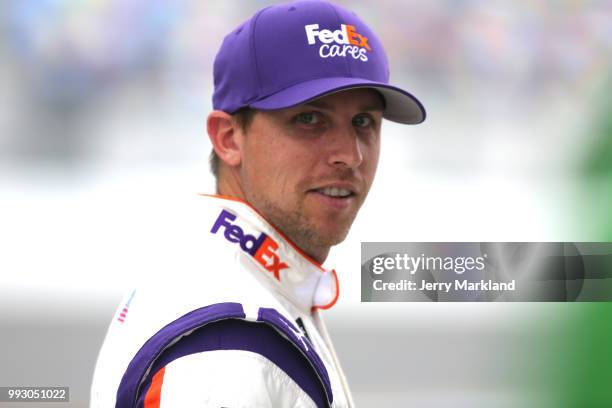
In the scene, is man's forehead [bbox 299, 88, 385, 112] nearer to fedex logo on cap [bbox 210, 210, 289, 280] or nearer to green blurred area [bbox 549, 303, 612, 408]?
fedex logo on cap [bbox 210, 210, 289, 280]

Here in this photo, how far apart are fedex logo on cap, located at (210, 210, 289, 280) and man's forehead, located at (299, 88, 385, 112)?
16cm

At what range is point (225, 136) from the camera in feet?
3.15

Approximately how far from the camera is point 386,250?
8.52ft

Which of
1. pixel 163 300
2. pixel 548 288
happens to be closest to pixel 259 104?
pixel 163 300

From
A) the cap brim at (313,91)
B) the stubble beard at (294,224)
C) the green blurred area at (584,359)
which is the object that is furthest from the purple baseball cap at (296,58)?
the green blurred area at (584,359)

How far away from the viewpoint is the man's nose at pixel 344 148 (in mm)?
913

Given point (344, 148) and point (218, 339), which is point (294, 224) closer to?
point (344, 148)

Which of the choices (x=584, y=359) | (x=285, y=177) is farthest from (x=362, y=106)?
(x=584, y=359)

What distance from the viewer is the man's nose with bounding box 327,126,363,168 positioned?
0.91 meters

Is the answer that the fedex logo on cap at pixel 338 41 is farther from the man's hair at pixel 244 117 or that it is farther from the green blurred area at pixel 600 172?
the green blurred area at pixel 600 172

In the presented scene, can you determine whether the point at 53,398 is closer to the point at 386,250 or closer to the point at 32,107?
the point at 32,107

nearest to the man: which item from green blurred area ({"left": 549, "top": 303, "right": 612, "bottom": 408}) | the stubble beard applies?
the stubble beard

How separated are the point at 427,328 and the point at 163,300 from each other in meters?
2.12

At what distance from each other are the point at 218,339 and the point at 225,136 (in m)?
0.35
